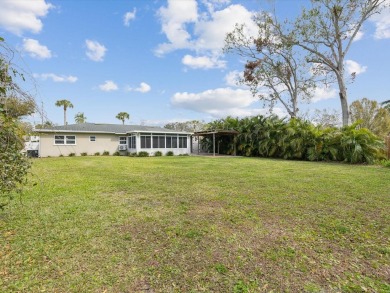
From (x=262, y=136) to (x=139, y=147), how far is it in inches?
403

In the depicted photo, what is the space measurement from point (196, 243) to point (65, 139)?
20151 millimetres

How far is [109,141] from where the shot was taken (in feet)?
72.6

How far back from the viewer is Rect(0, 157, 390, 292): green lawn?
2371 mm

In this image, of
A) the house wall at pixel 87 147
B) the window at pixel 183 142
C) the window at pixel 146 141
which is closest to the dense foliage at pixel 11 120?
the house wall at pixel 87 147

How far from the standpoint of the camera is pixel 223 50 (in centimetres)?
2211

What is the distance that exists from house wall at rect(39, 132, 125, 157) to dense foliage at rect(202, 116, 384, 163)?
10.2 m

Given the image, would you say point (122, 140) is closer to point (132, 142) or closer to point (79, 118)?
point (132, 142)

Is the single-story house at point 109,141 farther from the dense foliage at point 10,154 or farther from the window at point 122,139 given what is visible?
the dense foliage at point 10,154

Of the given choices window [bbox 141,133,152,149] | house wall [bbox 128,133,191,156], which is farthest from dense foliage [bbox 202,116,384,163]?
window [bbox 141,133,152,149]

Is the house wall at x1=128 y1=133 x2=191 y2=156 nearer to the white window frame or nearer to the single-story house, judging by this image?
the single-story house

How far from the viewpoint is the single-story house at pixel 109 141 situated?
64.3 ft

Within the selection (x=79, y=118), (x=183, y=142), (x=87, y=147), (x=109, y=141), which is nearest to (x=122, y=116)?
(x=79, y=118)

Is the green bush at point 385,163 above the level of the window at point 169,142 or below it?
below

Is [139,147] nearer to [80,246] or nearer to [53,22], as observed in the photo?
[53,22]
